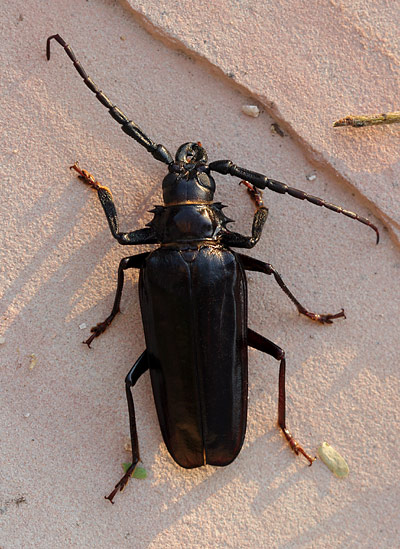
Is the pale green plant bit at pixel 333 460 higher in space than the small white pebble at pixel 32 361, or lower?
higher

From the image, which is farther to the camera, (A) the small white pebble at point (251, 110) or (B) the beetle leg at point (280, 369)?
(A) the small white pebble at point (251, 110)

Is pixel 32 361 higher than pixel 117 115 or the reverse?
the reverse


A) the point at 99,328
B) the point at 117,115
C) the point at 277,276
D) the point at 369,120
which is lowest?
the point at 99,328

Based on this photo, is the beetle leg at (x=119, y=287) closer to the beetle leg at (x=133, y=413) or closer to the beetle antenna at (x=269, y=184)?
the beetle leg at (x=133, y=413)

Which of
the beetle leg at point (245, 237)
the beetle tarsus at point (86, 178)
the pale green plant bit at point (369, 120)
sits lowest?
the beetle tarsus at point (86, 178)

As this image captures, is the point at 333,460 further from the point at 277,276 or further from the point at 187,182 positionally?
the point at 187,182

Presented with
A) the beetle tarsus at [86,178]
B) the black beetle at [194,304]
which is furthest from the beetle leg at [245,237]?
the beetle tarsus at [86,178]

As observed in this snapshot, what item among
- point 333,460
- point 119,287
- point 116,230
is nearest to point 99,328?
point 119,287
